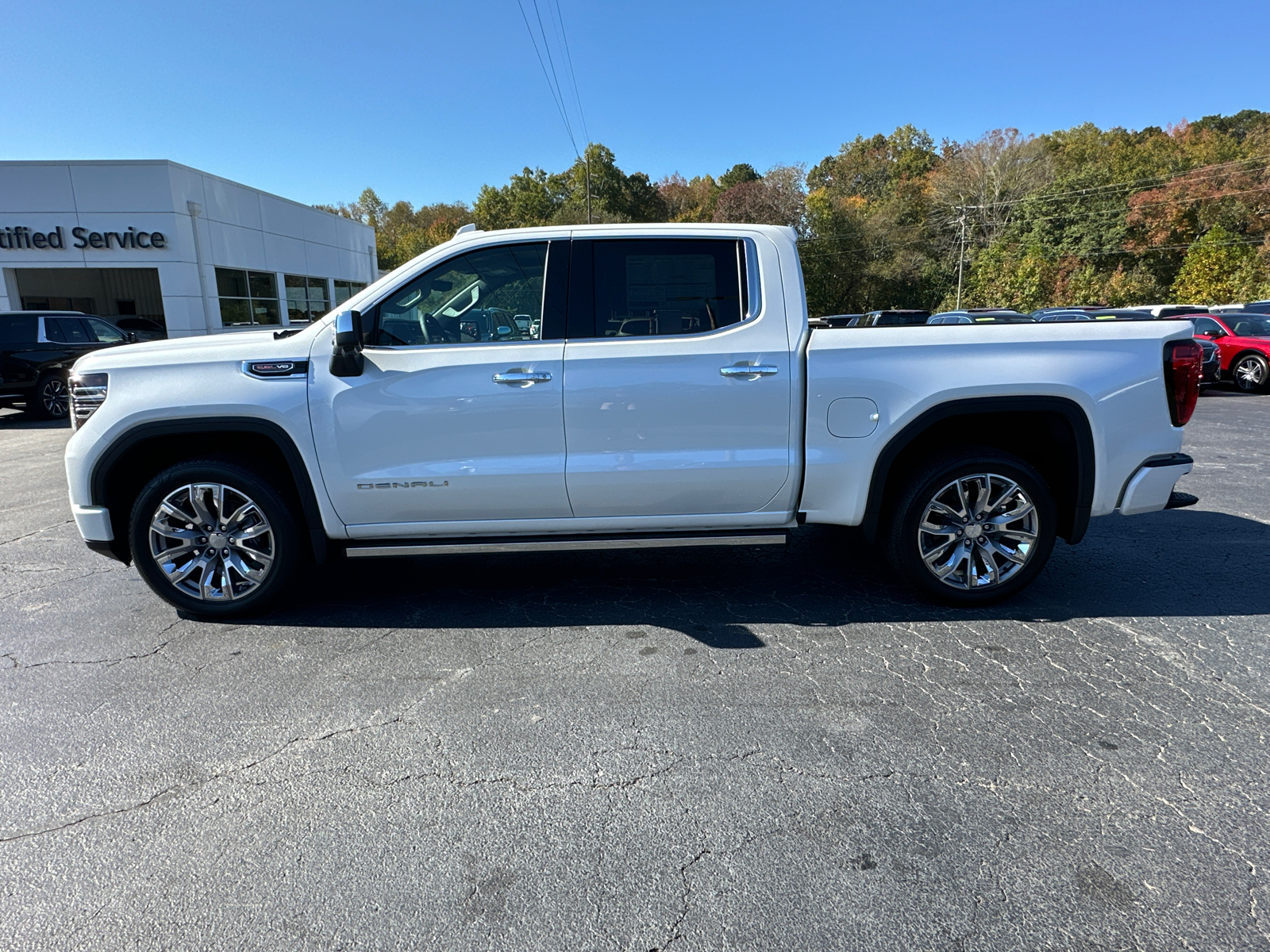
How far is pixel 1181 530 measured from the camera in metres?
5.69

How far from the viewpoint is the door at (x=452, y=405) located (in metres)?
3.93

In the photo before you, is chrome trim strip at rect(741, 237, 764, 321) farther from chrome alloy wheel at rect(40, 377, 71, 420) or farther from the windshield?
the windshield

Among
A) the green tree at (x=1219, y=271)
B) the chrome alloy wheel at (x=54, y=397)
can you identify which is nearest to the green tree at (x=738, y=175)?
the green tree at (x=1219, y=271)

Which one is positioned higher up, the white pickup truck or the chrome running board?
the white pickup truck

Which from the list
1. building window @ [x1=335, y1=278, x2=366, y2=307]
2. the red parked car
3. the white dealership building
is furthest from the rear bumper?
building window @ [x1=335, y1=278, x2=366, y2=307]

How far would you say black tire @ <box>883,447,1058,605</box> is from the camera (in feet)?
13.4

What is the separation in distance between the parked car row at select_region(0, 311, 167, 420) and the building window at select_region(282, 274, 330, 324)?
48.1 feet

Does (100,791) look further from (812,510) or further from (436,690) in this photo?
(812,510)

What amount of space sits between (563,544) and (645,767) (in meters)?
1.51

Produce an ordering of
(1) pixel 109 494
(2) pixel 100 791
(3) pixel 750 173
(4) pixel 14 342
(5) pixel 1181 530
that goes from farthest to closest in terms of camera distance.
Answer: (3) pixel 750 173
(4) pixel 14 342
(5) pixel 1181 530
(1) pixel 109 494
(2) pixel 100 791

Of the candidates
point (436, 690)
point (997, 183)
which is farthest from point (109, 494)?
point (997, 183)

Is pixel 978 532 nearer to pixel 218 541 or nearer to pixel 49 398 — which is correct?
pixel 218 541

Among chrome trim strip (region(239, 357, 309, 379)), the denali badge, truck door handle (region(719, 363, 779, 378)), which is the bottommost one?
the denali badge

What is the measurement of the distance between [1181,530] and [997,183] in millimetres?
62402
